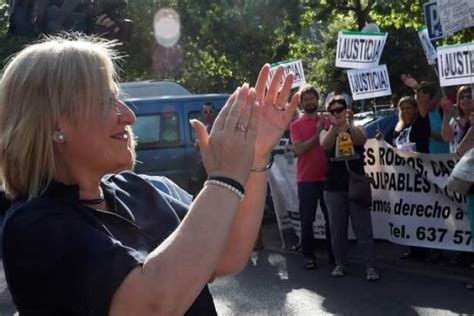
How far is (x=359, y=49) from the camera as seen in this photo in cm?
1138

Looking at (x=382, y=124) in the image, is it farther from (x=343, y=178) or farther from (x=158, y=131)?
(x=343, y=178)

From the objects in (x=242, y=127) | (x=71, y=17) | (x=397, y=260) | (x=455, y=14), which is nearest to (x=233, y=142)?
(x=242, y=127)

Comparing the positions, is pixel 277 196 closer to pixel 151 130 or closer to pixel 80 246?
pixel 151 130

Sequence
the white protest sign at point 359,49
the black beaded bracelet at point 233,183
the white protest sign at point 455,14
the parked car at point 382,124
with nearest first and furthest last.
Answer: the black beaded bracelet at point 233,183 < the white protest sign at point 455,14 < the white protest sign at point 359,49 < the parked car at point 382,124

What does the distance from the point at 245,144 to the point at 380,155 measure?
8.01m

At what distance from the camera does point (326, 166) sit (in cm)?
905

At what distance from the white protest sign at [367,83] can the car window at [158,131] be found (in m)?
3.46

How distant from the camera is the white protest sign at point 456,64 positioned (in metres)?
9.16

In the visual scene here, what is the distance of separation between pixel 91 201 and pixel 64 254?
235mm

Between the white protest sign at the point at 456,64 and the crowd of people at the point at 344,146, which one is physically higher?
the white protest sign at the point at 456,64

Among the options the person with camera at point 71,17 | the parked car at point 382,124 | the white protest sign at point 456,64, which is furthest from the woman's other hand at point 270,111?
the parked car at point 382,124

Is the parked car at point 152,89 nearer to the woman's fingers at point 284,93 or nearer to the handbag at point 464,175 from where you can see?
the handbag at point 464,175

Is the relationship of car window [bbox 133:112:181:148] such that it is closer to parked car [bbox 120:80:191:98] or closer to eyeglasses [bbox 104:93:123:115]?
parked car [bbox 120:80:191:98]

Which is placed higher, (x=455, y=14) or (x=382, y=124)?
(x=455, y=14)
